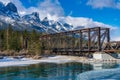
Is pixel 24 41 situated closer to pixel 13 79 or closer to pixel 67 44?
pixel 67 44

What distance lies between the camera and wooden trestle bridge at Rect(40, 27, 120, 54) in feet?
313

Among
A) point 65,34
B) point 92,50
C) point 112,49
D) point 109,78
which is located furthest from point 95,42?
point 109,78

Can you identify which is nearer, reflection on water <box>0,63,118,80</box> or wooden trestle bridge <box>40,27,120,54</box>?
reflection on water <box>0,63,118,80</box>

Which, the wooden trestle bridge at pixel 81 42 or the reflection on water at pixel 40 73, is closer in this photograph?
the reflection on water at pixel 40 73

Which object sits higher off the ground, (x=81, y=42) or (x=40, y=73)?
(x=81, y=42)

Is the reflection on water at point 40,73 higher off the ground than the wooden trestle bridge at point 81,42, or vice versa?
the wooden trestle bridge at point 81,42

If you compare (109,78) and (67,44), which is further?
(67,44)

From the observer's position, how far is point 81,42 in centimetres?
10919

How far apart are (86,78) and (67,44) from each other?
297 ft

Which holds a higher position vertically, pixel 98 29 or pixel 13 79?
pixel 98 29

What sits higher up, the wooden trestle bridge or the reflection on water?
the wooden trestle bridge

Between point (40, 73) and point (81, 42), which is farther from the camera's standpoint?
point (81, 42)

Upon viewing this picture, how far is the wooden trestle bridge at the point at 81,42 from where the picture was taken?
95.5 m

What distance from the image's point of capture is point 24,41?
146250 millimetres
